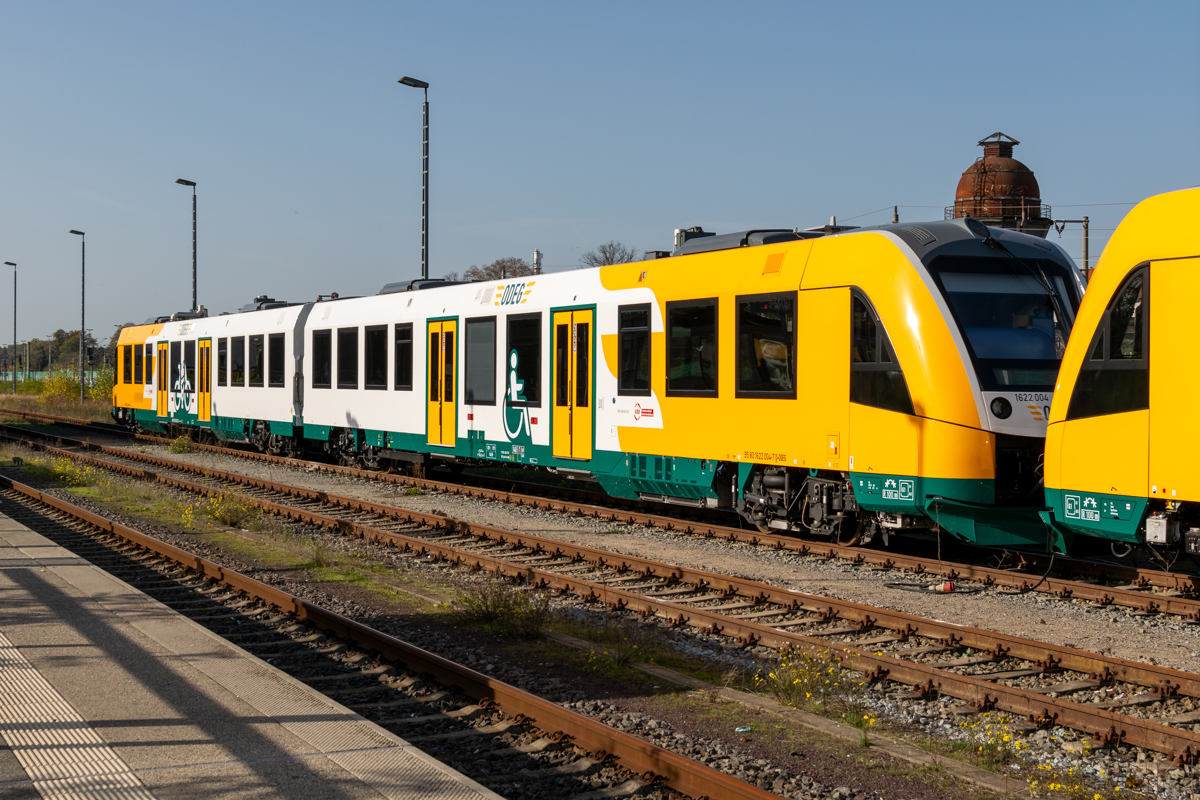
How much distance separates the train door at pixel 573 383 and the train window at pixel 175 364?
18.3 meters

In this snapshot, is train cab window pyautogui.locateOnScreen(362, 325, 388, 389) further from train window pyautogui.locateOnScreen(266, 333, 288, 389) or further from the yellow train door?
the yellow train door

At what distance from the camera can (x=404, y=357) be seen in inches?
773

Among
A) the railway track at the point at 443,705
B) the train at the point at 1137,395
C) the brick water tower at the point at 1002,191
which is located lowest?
the railway track at the point at 443,705

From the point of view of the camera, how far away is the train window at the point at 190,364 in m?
29.4

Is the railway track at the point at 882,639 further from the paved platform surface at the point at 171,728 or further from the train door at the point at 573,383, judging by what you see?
the paved platform surface at the point at 171,728

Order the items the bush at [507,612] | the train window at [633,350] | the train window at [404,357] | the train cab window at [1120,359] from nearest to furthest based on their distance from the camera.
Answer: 1. the train cab window at [1120,359]
2. the bush at [507,612]
3. the train window at [633,350]
4. the train window at [404,357]

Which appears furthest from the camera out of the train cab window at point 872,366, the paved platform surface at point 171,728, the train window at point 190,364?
the train window at point 190,364

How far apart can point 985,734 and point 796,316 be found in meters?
6.43

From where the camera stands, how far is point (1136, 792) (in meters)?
5.27

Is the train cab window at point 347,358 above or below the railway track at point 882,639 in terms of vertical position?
above

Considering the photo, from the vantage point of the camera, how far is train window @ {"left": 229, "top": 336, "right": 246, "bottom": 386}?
2633 cm

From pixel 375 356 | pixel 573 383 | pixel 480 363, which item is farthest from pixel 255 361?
pixel 573 383

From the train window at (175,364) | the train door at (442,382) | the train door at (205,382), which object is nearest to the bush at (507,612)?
the train door at (442,382)

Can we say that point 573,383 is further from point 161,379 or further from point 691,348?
point 161,379
